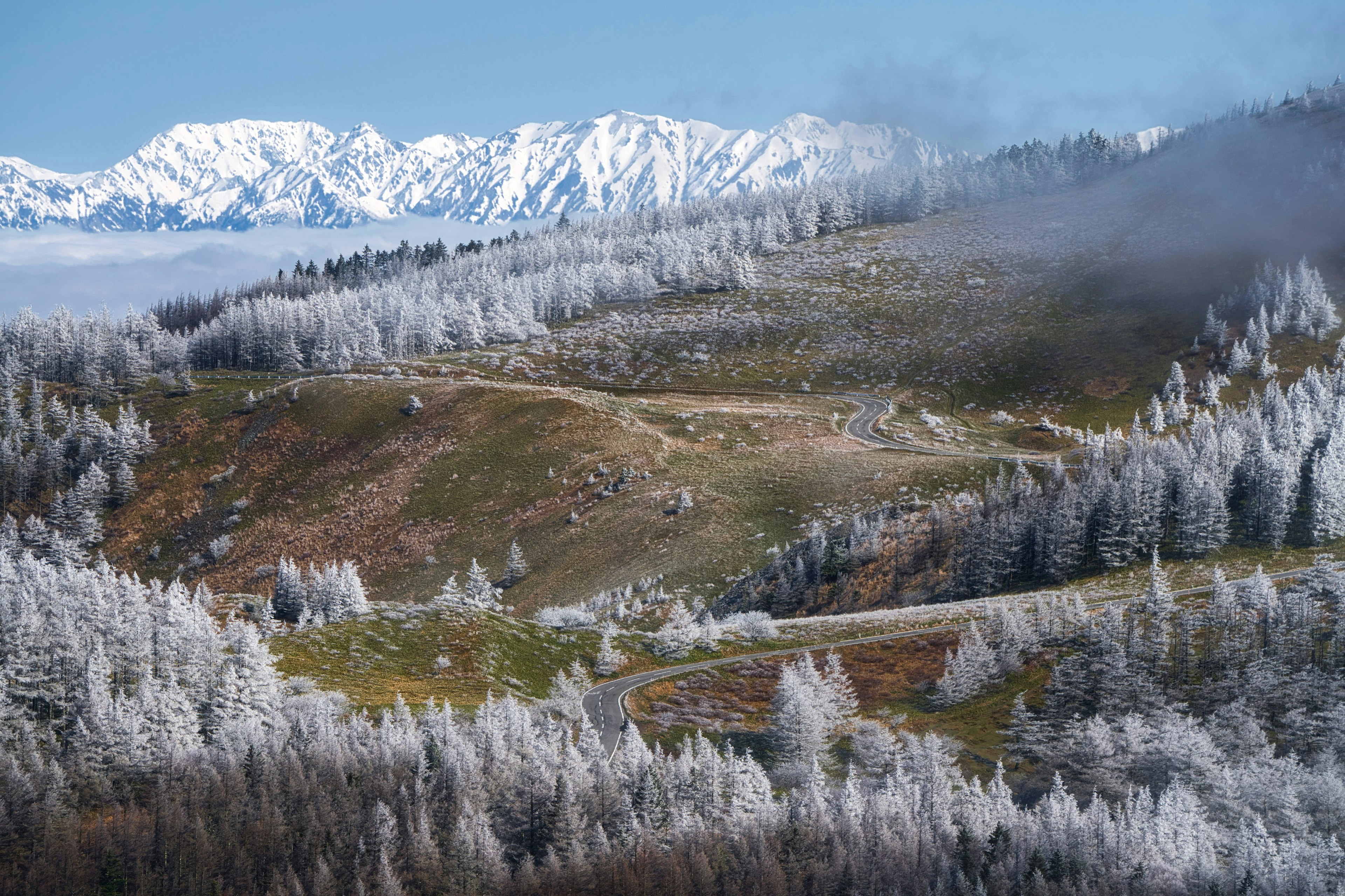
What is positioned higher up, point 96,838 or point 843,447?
point 843,447

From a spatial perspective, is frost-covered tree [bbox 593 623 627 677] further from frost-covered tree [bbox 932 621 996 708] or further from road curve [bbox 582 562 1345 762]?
frost-covered tree [bbox 932 621 996 708]

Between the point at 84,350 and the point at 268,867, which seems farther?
the point at 84,350

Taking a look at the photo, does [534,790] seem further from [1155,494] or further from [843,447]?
[843,447]

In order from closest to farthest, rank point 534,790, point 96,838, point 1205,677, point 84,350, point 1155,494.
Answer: point 96,838
point 534,790
point 1205,677
point 1155,494
point 84,350

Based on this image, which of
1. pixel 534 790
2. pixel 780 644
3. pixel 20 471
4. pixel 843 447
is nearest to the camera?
pixel 534 790

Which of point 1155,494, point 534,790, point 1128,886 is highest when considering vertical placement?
point 1155,494

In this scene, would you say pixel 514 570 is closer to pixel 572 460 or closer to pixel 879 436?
pixel 572 460

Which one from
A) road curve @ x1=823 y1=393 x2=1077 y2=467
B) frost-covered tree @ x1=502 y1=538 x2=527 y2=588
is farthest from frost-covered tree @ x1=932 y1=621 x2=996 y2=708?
frost-covered tree @ x1=502 y1=538 x2=527 y2=588

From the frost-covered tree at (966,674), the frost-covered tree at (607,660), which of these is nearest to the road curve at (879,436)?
the frost-covered tree at (966,674)

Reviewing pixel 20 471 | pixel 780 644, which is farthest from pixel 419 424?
pixel 780 644
